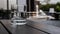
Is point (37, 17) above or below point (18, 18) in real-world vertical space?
below

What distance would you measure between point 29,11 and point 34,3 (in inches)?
17.8

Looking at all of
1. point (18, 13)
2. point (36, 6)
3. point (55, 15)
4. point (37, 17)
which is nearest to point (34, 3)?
point (36, 6)

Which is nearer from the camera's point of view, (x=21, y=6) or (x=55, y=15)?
(x=21, y=6)

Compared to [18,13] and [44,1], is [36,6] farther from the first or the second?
[18,13]

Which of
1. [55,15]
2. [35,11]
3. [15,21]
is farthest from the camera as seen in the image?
[35,11]

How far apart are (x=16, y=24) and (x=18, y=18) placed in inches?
2.3

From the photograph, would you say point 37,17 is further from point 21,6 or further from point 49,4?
point 21,6

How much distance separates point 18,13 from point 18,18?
75 mm

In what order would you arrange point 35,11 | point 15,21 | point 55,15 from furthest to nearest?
point 35,11 < point 55,15 < point 15,21

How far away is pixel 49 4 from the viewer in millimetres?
6324

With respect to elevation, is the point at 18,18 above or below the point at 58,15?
above

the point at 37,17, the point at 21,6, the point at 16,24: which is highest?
the point at 21,6

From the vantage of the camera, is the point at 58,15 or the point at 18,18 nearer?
the point at 18,18

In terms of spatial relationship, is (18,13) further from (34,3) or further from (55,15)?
(34,3)
